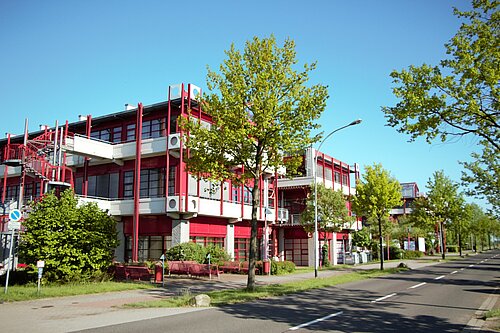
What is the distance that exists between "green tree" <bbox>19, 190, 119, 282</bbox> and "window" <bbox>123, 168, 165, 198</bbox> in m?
10.1

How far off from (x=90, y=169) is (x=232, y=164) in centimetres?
2036

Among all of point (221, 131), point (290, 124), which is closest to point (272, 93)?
point (290, 124)

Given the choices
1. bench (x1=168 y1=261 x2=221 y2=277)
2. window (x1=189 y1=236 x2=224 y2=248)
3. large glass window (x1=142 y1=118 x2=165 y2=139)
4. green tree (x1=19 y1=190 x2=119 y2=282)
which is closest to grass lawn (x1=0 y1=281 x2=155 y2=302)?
green tree (x1=19 y1=190 x2=119 y2=282)

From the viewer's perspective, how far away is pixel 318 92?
59.6 ft

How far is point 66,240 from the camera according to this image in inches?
756

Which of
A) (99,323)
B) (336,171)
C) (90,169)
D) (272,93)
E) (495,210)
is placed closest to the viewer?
(99,323)

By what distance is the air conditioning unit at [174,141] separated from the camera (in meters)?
28.9

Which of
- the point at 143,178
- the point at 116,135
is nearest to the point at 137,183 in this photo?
the point at 143,178

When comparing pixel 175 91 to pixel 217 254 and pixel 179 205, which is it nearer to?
pixel 179 205

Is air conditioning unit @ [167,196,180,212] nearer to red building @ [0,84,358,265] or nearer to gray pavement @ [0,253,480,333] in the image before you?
red building @ [0,84,358,265]

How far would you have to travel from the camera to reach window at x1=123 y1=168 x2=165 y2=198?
102ft

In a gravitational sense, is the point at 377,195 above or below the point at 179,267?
above

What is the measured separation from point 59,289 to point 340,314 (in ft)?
37.5

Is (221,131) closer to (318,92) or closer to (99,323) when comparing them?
(318,92)
